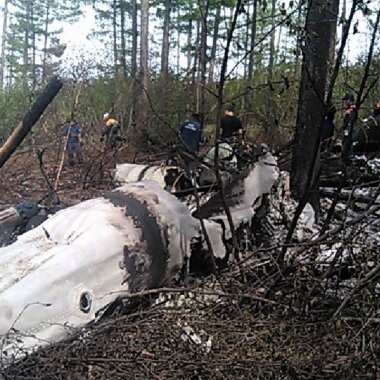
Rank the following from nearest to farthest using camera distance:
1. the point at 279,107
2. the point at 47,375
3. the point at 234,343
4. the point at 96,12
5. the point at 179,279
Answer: the point at 47,375 → the point at 234,343 → the point at 179,279 → the point at 279,107 → the point at 96,12

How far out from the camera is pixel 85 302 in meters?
3.05

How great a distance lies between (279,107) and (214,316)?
26.5ft

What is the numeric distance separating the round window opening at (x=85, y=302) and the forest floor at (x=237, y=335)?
11cm

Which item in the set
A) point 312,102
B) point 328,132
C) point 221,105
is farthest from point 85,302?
point 312,102

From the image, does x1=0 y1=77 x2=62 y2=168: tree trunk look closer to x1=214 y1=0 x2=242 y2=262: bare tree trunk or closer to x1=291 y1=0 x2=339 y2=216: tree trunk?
x1=214 y1=0 x2=242 y2=262: bare tree trunk

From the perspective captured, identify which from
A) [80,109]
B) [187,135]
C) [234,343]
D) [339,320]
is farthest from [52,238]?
[80,109]

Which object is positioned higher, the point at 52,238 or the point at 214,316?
the point at 52,238

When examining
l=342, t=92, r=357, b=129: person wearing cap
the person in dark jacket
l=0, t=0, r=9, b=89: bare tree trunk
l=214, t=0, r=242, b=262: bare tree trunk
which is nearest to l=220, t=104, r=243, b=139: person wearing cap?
the person in dark jacket

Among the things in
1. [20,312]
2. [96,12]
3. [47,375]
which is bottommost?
[47,375]

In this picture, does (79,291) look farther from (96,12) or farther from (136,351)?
(96,12)

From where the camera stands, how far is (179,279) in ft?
11.9

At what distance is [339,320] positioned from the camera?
3.10 meters

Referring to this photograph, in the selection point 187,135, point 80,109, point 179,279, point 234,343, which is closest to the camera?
point 234,343

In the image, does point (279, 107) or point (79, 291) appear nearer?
point (79, 291)
